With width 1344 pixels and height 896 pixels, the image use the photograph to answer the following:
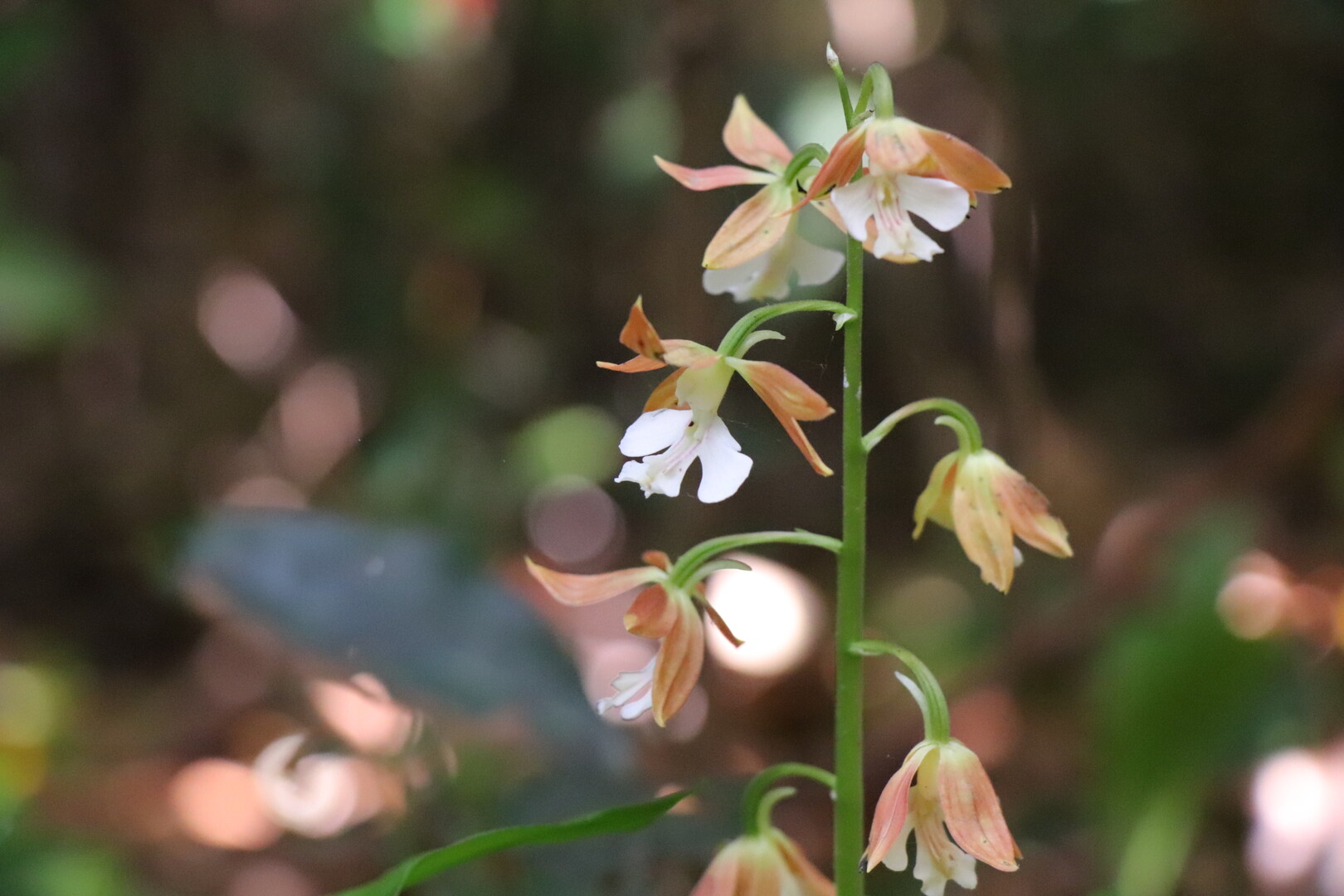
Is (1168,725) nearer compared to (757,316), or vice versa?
(757,316)

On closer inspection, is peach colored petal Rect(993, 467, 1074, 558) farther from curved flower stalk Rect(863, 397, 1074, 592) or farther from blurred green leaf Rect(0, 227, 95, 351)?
blurred green leaf Rect(0, 227, 95, 351)

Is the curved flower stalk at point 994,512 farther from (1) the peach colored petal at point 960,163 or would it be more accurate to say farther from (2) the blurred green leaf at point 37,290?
(2) the blurred green leaf at point 37,290

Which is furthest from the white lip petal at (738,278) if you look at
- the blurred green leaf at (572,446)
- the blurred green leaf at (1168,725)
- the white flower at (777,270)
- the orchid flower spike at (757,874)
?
the blurred green leaf at (572,446)

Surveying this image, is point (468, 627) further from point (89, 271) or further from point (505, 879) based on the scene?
point (89, 271)

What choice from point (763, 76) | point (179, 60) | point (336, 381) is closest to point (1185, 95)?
point (763, 76)

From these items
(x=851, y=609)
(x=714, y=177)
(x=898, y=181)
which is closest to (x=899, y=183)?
(x=898, y=181)

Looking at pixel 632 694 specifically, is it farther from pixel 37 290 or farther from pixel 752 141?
pixel 37 290
